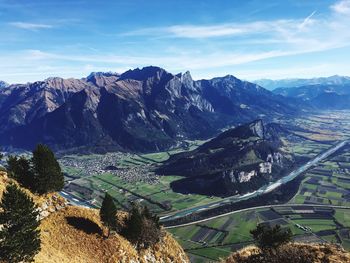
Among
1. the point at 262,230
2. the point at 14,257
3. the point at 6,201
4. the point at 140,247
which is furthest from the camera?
the point at 140,247

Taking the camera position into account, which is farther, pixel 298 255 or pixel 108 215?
pixel 108 215

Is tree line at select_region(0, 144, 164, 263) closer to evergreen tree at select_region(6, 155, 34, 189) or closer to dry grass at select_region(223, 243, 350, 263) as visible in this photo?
evergreen tree at select_region(6, 155, 34, 189)

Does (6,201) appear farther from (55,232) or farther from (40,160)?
(40,160)

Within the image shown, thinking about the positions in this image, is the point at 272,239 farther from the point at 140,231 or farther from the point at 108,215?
the point at 108,215

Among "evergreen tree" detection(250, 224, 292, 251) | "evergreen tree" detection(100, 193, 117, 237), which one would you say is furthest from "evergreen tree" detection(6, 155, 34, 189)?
"evergreen tree" detection(250, 224, 292, 251)

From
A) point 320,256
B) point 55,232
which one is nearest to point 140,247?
point 55,232

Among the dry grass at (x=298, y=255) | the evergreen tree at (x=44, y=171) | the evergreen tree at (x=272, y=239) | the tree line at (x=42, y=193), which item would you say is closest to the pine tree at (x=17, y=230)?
the tree line at (x=42, y=193)

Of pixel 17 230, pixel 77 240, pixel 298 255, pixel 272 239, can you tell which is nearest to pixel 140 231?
pixel 77 240
